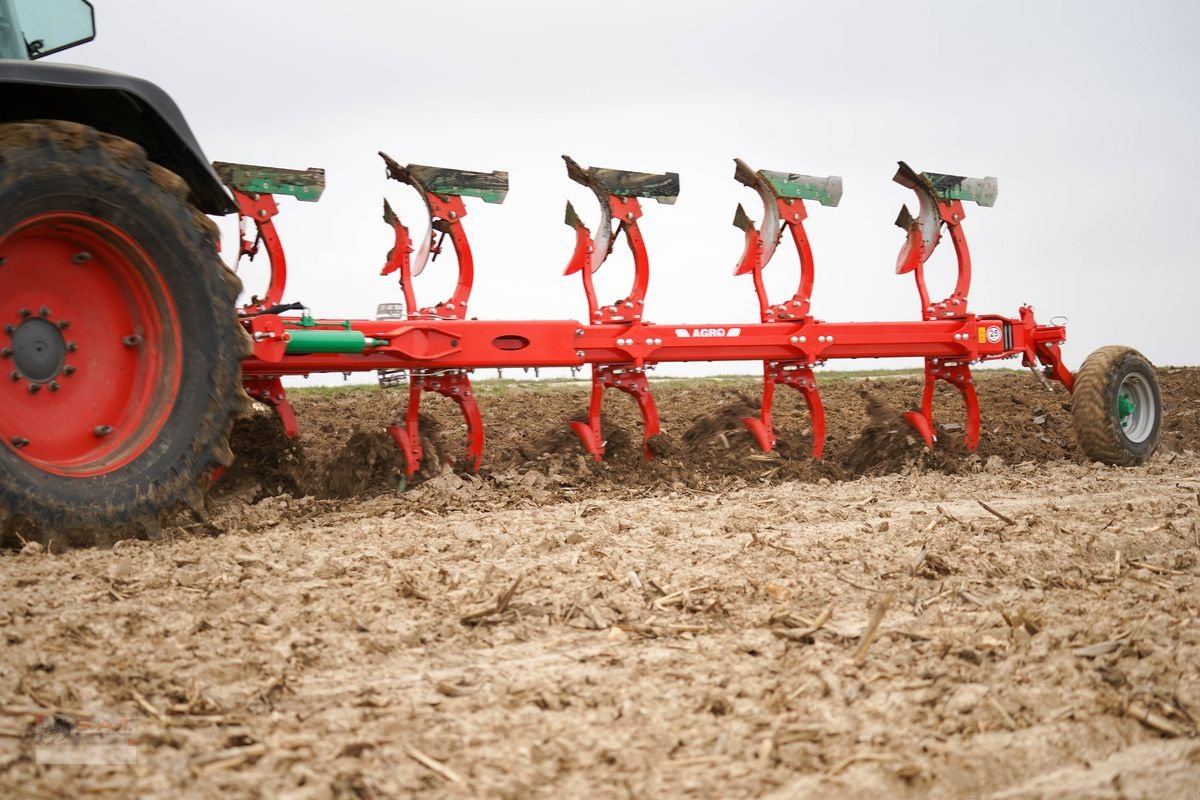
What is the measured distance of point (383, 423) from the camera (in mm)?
7062

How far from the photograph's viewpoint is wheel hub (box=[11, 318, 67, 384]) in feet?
11.6

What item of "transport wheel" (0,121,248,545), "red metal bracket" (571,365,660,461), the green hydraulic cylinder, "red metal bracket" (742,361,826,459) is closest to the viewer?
"transport wheel" (0,121,248,545)

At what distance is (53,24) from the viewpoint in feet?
15.5

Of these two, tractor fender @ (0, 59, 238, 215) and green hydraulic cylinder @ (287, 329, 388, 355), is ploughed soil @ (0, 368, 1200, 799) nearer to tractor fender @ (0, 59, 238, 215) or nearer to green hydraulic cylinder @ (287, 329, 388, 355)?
green hydraulic cylinder @ (287, 329, 388, 355)

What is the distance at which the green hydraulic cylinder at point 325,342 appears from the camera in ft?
16.1

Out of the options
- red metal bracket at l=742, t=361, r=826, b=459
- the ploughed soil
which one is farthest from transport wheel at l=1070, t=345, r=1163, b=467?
the ploughed soil

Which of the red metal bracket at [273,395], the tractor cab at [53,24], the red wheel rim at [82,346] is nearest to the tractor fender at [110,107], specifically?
the red wheel rim at [82,346]

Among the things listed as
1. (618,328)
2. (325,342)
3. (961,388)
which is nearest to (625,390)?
(618,328)

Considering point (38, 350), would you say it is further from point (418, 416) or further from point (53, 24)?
point (418, 416)

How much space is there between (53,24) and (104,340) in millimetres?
1865

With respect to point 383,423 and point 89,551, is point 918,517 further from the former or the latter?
point 383,423

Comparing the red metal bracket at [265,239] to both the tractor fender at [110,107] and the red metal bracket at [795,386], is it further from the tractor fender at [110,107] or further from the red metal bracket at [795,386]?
the red metal bracket at [795,386]

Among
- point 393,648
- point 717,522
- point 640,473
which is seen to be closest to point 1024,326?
point 640,473

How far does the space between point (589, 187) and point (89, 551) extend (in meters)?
3.77
